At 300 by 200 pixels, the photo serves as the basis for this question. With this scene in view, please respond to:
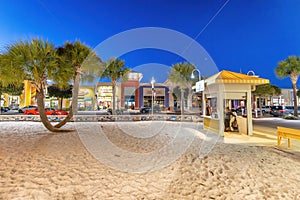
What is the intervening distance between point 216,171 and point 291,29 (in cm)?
8357

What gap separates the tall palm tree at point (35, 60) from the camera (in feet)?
20.1

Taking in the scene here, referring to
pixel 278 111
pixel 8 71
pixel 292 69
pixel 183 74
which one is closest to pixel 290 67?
pixel 292 69

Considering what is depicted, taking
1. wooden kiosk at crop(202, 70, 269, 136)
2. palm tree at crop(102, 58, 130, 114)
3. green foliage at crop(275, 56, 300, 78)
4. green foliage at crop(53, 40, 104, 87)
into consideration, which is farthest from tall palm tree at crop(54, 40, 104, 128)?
green foliage at crop(275, 56, 300, 78)

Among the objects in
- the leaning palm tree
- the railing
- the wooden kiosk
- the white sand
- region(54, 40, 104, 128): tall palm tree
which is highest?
region(54, 40, 104, 128): tall palm tree

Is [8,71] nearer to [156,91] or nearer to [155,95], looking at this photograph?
[155,95]

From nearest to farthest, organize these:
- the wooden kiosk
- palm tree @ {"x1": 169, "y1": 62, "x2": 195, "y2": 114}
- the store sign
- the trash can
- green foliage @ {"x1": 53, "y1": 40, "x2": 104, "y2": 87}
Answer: the wooden kiosk, green foliage @ {"x1": 53, "y1": 40, "x2": 104, "y2": 87}, the trash can, palm tree @ {"x1": 169, "y1": 62, "x2": 195, "y2": 114}, the store sign

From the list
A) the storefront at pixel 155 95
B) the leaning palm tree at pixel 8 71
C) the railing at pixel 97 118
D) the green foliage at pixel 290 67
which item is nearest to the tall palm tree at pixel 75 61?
the leaning palm tree at pixel 8 71

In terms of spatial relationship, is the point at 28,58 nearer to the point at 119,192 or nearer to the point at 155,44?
the point at 155,44

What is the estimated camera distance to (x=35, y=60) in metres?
6.37

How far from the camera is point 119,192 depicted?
2518 millimetres

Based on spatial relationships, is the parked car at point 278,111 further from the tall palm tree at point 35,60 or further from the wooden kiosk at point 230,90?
the tall palm tree at point 35,60

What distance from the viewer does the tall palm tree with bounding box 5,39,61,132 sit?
611 centimetres

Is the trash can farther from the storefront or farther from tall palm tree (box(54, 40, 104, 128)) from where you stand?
the storefront

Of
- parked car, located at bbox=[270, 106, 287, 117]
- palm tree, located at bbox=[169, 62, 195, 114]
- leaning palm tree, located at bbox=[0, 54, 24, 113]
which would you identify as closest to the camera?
leaning palm tree, located at bbox=[0, 54, 24, 113]
